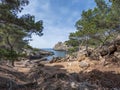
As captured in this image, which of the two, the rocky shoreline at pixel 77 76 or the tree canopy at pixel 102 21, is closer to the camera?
the rocky shoreline at pixel 77 76

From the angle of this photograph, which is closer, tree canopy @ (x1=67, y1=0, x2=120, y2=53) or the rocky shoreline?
the rocky shoreline

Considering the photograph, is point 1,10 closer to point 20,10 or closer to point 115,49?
point 20,10

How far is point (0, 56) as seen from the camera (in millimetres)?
10984

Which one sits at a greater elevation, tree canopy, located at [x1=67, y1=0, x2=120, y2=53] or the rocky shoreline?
tree canopy, located at [x1=67, y1=0, x2=120, y2=53]

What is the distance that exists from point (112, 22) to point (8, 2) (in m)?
12.4

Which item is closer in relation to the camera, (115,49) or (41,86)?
(41,86)

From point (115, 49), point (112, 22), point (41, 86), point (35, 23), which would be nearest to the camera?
point (41, 86)

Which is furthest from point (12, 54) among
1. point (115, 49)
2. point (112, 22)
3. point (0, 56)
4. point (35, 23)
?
point (115, 49)

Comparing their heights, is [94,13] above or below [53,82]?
above

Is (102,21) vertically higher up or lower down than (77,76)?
higher up

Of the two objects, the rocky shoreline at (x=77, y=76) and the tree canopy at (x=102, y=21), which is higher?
the tree canopy at (x=102, y=21)

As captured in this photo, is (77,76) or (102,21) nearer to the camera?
(77,76)

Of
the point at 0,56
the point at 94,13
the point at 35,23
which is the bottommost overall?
the point at 0,56

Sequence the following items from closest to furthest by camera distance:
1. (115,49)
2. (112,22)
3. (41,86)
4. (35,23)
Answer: (41,86), (35,23), (112,22), (115,49)
